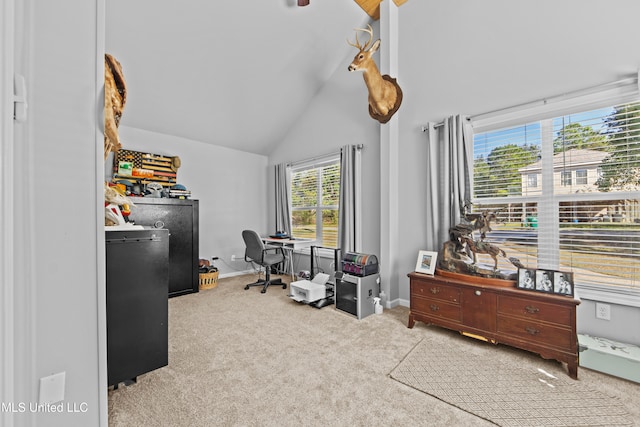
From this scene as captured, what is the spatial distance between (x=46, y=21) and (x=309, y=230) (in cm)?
366

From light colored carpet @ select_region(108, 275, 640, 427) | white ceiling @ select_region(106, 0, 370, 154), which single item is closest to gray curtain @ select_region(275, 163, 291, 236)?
white ceiling @ select_region(106, 0, 370, 154)

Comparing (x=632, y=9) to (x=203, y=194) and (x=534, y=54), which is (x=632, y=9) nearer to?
(x=534, y=54)

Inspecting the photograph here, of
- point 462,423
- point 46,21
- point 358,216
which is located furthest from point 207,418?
point 358,216

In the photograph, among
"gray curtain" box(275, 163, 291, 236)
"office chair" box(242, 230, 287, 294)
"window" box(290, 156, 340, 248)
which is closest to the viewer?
"office chair" box(242, 230, 287, 294)

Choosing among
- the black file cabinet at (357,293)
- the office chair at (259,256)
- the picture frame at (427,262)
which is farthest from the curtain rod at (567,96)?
the office chair at (259,256)

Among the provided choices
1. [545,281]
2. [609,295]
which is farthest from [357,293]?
[609,295]

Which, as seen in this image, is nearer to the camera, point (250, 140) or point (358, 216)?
point (358, 216)

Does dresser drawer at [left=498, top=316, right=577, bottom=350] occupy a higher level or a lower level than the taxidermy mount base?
lower

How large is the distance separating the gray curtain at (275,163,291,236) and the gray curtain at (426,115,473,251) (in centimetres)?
247

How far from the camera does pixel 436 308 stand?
232cm

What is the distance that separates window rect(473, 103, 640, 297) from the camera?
6.31ft

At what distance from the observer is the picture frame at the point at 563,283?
5.94 ft

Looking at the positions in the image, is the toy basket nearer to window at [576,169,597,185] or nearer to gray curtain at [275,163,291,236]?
gray curtain at [275,163,291,236]

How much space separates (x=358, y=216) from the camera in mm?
3473
